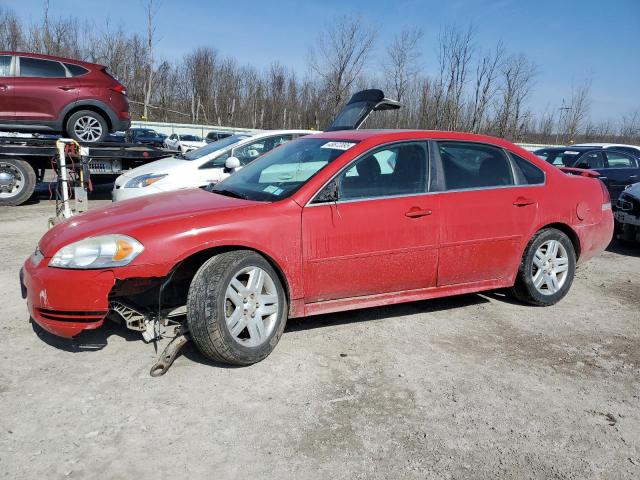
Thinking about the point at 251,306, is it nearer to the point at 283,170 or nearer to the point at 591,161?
the point at 283,170

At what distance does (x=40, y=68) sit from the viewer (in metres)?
9.64

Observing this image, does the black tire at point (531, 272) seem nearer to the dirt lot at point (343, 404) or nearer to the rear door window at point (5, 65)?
the dirt lot at point (343, 404)

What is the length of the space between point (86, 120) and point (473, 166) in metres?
8.20

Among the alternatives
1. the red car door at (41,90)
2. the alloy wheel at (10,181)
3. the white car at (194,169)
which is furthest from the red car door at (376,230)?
the alloy wheel at (10,181)

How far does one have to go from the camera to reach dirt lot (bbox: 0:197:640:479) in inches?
94.8

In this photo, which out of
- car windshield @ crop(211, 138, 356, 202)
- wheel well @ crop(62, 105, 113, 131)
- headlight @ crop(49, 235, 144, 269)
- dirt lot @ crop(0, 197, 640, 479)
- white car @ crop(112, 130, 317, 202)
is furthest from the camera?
wheel well @ crop(62, 105, 113, 131)

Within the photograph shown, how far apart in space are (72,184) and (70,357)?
5.92 metres

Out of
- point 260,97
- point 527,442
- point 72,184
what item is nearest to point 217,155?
point 72,184

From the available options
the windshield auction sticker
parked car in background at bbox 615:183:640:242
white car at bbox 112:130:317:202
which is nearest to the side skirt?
the windshield auction sticker

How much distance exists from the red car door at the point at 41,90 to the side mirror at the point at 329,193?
789 cm

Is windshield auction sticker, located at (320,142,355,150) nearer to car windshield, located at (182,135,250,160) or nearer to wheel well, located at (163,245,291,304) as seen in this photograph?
wheel well, located at (163,245,291,304)

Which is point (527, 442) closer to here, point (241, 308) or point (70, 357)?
point (241, 308)

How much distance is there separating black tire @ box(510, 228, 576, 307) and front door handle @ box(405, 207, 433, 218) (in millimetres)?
1144

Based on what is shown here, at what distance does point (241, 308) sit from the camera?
10.8 feet
